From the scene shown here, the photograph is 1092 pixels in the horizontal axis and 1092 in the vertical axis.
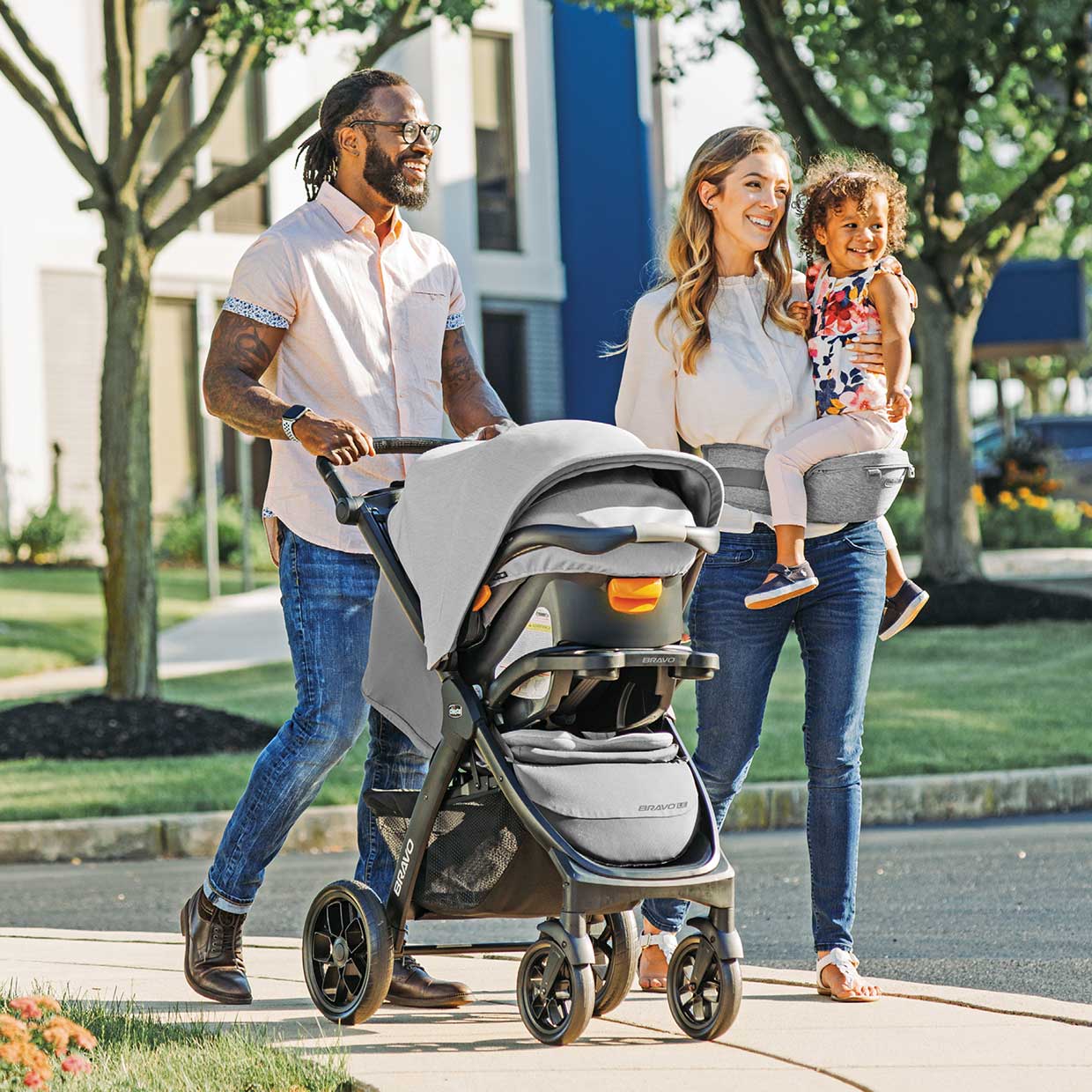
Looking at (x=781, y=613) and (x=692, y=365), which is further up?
(x=692, y=365)

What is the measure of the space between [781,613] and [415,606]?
1.12m

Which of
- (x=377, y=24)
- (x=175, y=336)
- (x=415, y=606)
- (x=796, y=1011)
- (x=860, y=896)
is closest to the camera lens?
(x=415, y=606)

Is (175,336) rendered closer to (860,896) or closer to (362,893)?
(860,896)

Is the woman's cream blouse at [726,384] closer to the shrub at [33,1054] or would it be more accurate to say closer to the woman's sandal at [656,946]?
the woman's sandal at [656,946]

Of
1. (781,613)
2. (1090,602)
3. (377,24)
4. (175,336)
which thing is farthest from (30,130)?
(781,613)

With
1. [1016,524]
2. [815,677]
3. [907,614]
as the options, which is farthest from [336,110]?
[1016,524]

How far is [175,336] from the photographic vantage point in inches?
982

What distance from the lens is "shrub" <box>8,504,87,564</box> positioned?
2234 cm

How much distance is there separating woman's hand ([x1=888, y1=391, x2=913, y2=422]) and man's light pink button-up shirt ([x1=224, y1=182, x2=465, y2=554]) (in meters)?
1.17

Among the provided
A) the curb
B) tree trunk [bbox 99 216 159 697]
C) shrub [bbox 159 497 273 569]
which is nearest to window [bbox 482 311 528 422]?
shrub [bbox 159 497 273 569]

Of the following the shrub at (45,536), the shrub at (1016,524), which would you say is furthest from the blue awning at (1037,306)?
the shrub at (45,536)

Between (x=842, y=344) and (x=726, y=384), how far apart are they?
31 cm

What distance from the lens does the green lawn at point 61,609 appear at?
16797 millimetres

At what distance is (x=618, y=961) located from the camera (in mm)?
4523
